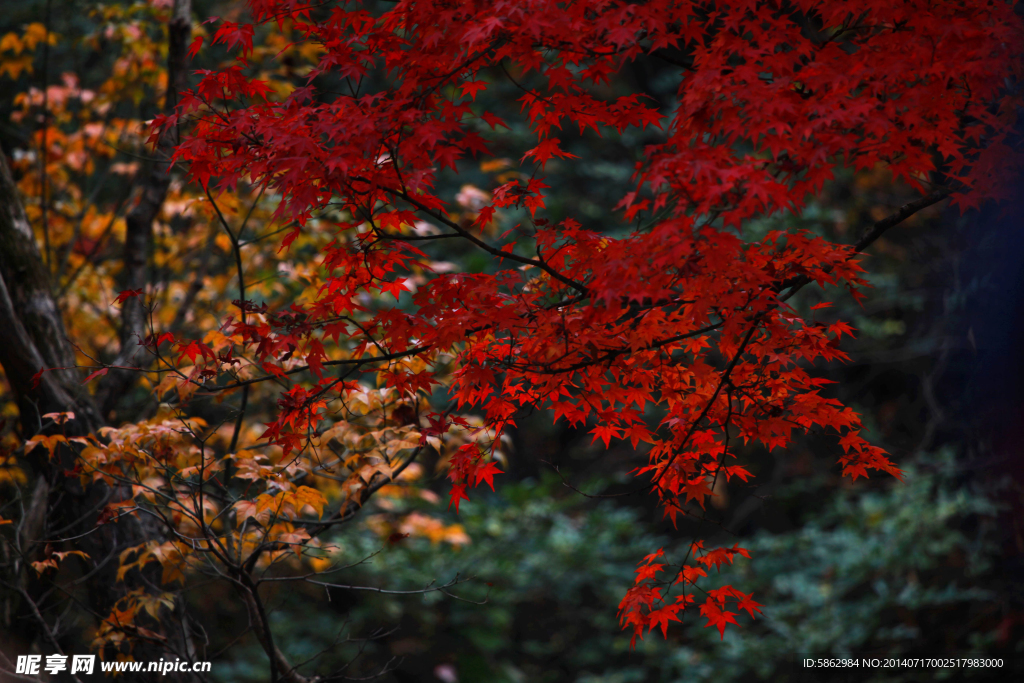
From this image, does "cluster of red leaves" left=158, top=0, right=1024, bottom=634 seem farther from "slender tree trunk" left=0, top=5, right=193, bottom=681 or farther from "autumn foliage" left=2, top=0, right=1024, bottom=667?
"slender tree trunk" left=0, top=5, right=193, bottom=681

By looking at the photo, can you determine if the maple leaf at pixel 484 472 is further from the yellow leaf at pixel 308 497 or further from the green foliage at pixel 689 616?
the green foliage at pixel 689 616

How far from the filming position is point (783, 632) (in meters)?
6.77

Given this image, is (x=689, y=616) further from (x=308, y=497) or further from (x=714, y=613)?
(x=308, y=497)

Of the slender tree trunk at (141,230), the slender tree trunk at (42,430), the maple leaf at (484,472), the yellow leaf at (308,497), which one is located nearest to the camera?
the maple leaf at (484,472)

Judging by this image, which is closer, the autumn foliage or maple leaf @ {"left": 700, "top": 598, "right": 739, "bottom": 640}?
the autumn foliage

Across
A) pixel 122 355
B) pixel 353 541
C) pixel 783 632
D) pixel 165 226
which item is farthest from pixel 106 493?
pixel 783 632

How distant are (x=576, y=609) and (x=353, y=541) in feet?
9.90

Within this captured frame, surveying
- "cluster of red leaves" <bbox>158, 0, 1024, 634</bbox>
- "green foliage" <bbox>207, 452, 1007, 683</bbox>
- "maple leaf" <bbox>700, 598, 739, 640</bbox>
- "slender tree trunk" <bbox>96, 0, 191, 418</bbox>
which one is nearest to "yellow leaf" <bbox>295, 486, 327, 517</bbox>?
"cluster of red leaves" <bbox>158, 0, 1024, 634</bbox>

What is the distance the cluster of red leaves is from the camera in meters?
2.19

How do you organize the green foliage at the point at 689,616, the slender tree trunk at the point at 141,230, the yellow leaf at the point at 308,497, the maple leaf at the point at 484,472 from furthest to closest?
the green foliage at the point at 689,616
the slender tree trunk at the point at 141,230
the yellow leaf at the point at 308,497
the maple leaf at the point at 484,472

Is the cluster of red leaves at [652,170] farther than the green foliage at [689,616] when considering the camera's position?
No

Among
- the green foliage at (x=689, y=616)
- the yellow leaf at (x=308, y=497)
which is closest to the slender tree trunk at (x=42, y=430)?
the yellow leaf at (x=308, y=497)

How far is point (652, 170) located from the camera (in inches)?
82.2

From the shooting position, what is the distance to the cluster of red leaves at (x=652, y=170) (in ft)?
7.20
